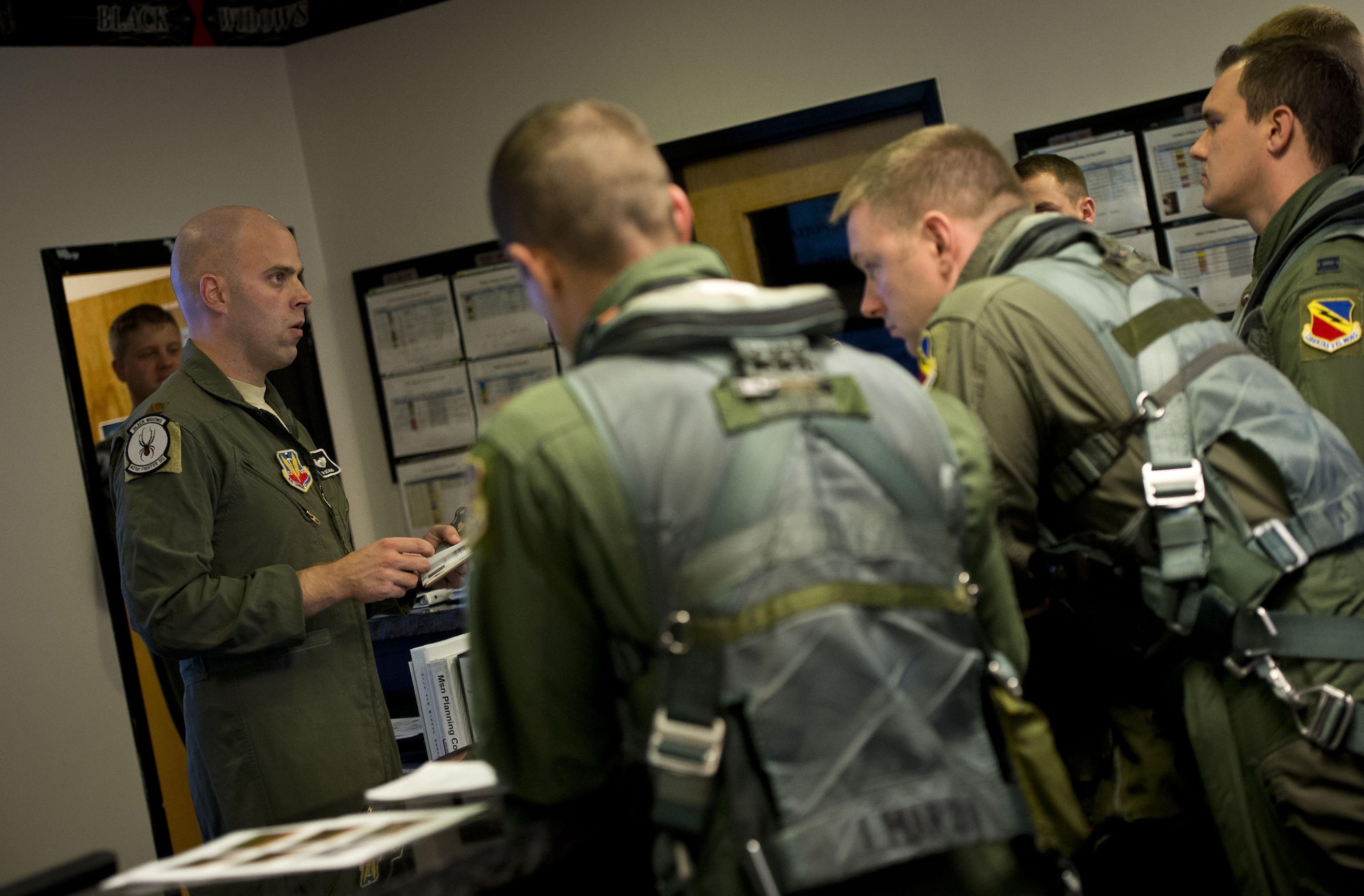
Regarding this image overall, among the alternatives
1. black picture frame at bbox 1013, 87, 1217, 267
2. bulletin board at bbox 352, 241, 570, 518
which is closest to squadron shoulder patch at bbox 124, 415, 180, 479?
bulletin board at bbox 352, 241, 570, 518

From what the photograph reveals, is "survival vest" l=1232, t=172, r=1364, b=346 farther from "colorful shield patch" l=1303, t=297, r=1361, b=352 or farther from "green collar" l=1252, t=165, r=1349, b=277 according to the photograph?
"colorful shield patch" l=1303, t=297, r=1361, b=352

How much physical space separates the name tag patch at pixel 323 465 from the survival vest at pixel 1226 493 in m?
1.68

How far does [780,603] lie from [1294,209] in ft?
6.13

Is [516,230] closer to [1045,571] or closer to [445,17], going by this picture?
[1045,571]

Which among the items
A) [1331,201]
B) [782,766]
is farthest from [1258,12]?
[782,766]

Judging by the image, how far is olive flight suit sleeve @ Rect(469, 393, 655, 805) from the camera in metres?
1.11

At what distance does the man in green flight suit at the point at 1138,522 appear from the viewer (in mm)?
1664

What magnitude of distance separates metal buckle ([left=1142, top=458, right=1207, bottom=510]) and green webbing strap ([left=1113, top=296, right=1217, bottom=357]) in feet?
0.59

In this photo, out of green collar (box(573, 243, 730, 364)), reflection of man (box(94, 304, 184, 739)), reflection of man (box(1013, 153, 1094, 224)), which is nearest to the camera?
green collar (box(573, 243, 730, 364))

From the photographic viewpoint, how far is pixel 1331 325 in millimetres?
2152

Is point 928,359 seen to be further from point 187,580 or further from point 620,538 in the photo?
point 187,580

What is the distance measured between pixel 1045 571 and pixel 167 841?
3.39 meters

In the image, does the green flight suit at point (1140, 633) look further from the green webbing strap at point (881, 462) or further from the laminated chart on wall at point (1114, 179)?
the laminated chart on wall at point (1114, 179)

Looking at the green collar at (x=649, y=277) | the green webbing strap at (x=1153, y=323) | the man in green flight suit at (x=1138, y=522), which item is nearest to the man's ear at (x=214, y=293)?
the man in green flight suit at (x=1138, y=522)
